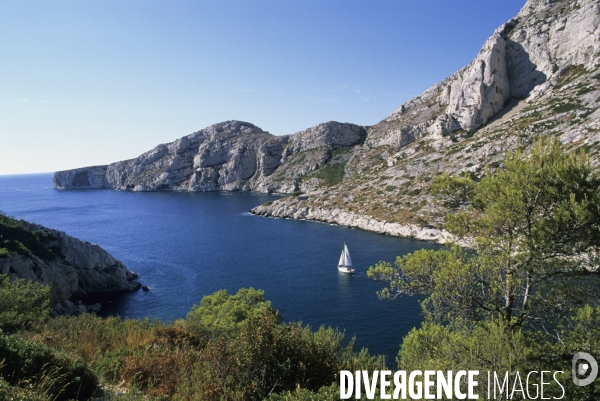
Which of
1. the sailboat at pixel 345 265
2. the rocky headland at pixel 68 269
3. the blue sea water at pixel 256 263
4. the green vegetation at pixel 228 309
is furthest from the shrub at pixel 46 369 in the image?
the sailboat at pixel 345 265

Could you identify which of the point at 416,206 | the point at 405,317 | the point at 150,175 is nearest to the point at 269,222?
the point at 416,206

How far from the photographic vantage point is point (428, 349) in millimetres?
10477

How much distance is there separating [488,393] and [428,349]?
3725 mm

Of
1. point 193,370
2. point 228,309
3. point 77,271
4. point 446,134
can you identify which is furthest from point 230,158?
→ point 193,370

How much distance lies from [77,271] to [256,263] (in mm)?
23739

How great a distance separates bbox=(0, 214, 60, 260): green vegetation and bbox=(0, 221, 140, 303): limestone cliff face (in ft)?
2.21

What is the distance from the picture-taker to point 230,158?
171500mm

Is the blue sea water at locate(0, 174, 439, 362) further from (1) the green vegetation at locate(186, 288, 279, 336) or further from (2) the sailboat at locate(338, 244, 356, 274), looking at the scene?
(1) the green vegetation at locate(186, 288, 279, 336)

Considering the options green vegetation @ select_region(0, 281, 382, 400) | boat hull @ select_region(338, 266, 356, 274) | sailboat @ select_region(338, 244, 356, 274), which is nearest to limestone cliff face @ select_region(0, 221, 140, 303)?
boat hull @ select_region(338, 266, 356, 274)

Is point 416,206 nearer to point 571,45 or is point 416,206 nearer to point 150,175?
point 571,45

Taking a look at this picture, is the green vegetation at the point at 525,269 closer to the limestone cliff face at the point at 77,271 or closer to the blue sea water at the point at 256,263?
the blue sea water at the point at 256,263

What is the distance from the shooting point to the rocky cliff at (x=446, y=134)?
73500 millimetres

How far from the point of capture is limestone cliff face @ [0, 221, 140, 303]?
130 feet

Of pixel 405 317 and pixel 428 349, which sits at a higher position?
pixel 428 349
